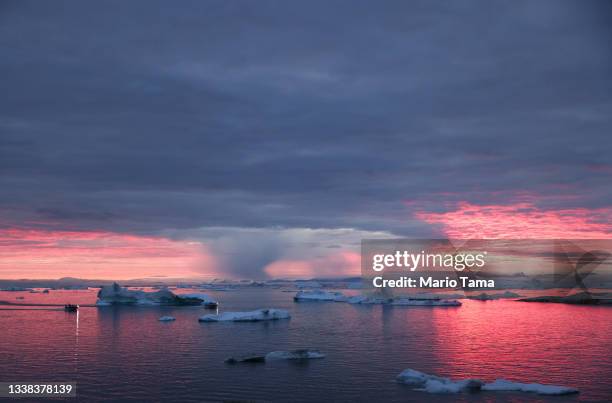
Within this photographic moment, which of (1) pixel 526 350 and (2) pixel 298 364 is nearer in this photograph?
(2) pixel 298 364

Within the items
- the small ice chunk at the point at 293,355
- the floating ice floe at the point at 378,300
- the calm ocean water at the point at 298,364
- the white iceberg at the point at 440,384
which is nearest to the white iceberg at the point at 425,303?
the floating ice floe at the point at 378,300

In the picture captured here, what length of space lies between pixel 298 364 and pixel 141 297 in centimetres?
8704

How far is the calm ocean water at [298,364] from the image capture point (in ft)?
107

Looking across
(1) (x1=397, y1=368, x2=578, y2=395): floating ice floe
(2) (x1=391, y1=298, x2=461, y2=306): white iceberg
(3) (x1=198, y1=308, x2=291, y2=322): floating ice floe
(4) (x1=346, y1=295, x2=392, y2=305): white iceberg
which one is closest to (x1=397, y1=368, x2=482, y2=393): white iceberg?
(1) (x1=397, y1=368, x2=578, y2=395): floating ice floe

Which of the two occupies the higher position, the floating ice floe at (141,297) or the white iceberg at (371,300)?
the floating ice floe at (141,297)

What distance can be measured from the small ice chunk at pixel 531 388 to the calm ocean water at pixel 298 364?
73 cm

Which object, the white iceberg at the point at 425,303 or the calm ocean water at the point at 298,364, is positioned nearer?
the calm ocean water at the point at 298,364

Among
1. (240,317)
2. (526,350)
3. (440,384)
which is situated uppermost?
(440,384)

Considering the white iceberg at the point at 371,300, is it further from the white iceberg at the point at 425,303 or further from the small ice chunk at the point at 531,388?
the small ice chunk at the point at 531,388

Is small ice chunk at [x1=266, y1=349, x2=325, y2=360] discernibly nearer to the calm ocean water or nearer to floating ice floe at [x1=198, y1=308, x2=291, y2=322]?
the calm ocean water

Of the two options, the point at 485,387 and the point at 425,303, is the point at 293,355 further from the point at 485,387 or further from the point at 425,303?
the point at 425,303

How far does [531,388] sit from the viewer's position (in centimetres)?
3194

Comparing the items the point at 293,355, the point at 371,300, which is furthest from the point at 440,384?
the point at 371,300

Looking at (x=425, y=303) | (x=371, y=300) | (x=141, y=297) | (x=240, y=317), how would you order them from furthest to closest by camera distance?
(x=371, y=300), (x=425, y=303), (x=141, y=297), (x=240, y=317)
